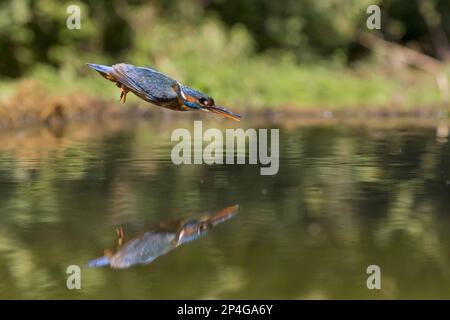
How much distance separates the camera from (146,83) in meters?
9.06

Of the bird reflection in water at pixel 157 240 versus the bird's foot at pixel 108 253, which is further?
the bird's foot at pixel 108 253

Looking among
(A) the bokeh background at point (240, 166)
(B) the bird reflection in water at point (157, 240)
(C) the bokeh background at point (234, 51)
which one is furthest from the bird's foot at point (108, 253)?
(C) the bokeh background at point (234, 51)

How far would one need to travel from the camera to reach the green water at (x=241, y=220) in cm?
695

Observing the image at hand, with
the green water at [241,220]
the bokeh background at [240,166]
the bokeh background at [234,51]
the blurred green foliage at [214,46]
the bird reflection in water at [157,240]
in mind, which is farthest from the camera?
the blurred green foliage at [214,46]

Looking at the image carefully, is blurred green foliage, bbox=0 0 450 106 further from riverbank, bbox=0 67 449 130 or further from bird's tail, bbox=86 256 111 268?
bird's tail, bbox=86 256 111 268

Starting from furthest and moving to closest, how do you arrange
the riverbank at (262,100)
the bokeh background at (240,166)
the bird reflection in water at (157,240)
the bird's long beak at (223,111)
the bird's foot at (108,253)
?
the riverbank at (262,100)
the bird's long beak at (223,111)
the bird's foot at (108,253)
the bird reflection in water at (157,240)
the bokeh background at (240,166)

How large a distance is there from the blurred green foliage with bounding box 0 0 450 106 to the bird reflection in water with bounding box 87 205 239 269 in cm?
1703

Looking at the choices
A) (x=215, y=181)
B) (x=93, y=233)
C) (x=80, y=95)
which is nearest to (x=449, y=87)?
(x=80, y=95)

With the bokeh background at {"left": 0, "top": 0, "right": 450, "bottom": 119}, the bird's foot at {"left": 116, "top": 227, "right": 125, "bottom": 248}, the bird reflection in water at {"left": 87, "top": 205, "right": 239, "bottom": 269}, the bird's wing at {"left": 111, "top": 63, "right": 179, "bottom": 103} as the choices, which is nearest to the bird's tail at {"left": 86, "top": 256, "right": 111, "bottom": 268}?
the bird reflection in water at {"left": 87, "top": 205, "right": 239, "bottom": 269}

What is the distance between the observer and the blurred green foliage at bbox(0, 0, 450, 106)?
29.7 meters

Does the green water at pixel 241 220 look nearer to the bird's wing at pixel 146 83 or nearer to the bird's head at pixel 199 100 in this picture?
the bird's head at pixel 199 100

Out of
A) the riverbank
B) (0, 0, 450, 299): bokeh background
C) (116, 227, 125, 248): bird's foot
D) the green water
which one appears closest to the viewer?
the green water

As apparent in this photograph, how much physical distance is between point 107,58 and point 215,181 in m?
21.1

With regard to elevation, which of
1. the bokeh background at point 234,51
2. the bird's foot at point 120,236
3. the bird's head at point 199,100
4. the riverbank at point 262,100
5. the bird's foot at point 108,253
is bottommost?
the bird's foot at point 108,253
